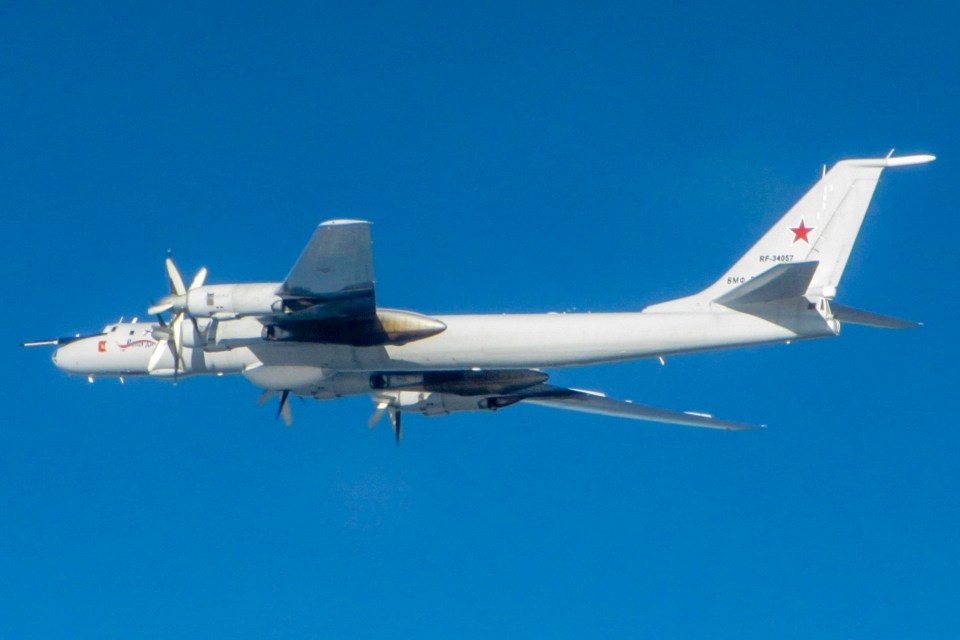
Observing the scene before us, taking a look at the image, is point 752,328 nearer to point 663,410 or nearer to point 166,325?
point 663,410

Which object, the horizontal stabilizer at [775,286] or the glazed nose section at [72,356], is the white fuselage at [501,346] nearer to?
the horizontal stabilizer at [775,286]

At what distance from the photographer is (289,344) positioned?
95.3 ft

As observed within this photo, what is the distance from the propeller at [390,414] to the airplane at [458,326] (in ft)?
4.12

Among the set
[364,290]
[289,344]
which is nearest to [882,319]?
[364,290]

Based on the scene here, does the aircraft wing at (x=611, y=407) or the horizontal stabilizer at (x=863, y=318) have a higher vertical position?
the horizontal stabilizer at (x=863, y=318)

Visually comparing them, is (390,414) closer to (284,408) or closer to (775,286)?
(284,408)

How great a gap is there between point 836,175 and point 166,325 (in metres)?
16.9

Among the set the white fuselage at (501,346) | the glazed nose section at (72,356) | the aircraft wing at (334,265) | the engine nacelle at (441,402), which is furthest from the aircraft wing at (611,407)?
the glazed nose section at (72,356)

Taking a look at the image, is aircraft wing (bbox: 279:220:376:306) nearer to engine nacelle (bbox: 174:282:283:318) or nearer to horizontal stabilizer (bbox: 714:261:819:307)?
engine nacelle (bbox: 174:282:283:318)

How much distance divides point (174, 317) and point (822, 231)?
52.3ft

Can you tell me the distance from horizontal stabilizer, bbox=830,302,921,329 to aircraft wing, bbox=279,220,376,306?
10.6 metres

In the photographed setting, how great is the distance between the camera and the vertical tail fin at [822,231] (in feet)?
90.9

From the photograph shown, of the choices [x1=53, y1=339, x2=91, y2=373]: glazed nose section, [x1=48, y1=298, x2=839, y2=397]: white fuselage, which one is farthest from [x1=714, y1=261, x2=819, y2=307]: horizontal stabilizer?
[x1=53, y1=339, x2=91, y2=373]: glazed nose section

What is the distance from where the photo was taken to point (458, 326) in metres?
28.4
